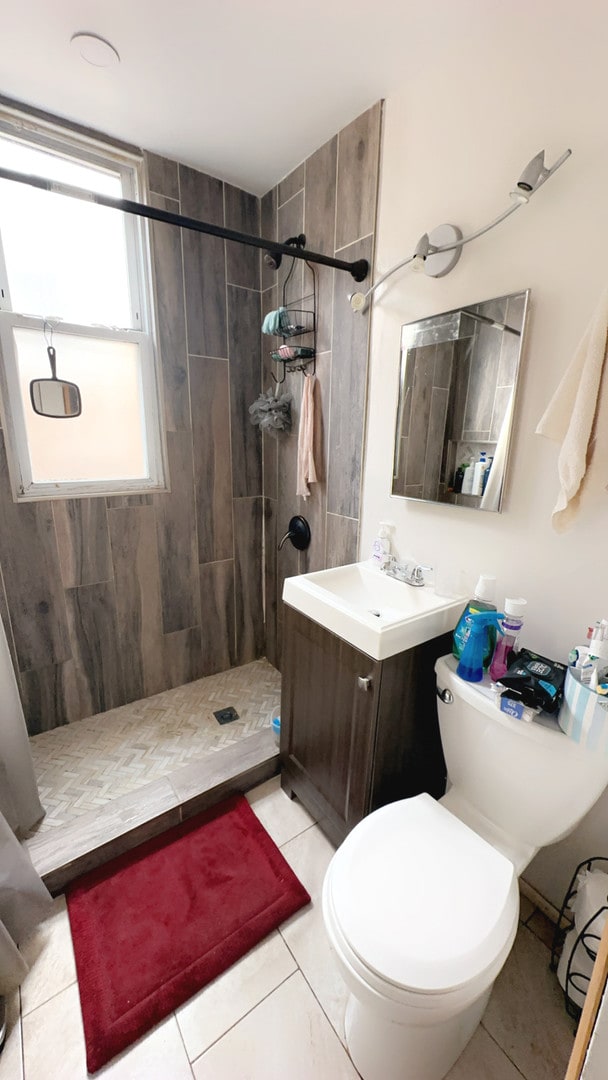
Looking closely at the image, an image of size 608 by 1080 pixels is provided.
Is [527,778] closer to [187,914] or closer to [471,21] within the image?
[187,914]

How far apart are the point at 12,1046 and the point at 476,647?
4.91ft

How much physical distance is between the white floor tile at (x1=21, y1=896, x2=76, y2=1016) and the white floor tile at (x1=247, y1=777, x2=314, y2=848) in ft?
2.15

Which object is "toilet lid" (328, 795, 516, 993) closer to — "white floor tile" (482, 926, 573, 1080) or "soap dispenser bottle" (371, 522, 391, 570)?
"white floor tile" (482, 926, 573, 1080)

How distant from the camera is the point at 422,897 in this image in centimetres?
89

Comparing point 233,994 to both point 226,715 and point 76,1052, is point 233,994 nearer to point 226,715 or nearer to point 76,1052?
point 76,1052

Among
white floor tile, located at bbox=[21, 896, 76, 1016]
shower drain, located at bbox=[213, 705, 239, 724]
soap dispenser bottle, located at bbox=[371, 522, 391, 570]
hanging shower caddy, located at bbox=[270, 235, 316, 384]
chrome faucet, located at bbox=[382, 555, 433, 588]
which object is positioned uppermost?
hanging shower caddy, located at bbox=[270, 235, 316, 384]

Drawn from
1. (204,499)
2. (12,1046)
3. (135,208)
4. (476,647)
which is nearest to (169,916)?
(12,1046)

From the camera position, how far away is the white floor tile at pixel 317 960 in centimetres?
108

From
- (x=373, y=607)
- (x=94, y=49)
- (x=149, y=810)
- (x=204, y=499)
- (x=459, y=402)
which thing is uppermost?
(x=94, y=49)

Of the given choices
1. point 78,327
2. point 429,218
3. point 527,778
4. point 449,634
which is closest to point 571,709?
point 527,778

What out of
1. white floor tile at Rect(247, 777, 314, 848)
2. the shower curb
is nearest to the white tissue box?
white floor tile at Rect(247, 777, 314, 848)

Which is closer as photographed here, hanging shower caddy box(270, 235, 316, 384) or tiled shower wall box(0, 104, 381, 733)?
tiled shower wall box(0, 104, 381, 733)

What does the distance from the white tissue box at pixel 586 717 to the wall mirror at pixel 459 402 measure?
0.54 metres

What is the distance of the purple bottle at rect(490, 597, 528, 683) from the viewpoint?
1.07m
